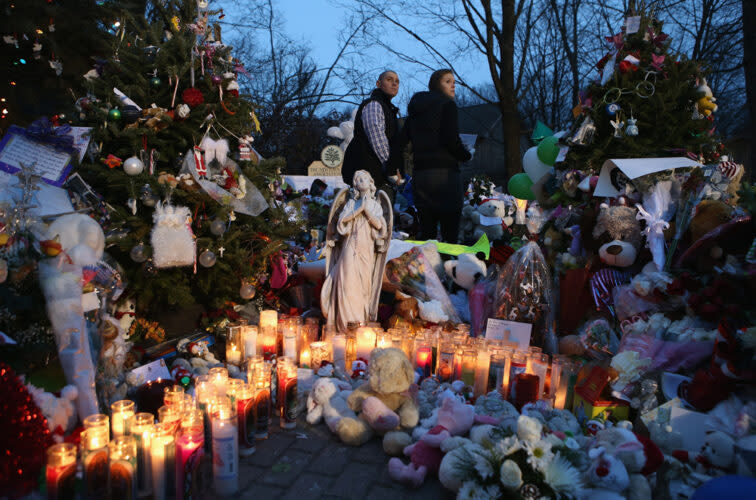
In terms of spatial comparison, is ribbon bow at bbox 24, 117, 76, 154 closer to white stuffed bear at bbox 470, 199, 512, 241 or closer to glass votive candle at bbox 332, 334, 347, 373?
glass votive candle at bbox 332, 334, 347, 373

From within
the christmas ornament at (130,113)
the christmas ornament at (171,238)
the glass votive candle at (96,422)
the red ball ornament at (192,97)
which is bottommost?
the glass votive candle at (96,422)

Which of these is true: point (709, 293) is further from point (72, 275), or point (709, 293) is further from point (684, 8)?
point (684, 8)

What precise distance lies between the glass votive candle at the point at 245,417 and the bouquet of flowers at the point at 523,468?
1.18 metres

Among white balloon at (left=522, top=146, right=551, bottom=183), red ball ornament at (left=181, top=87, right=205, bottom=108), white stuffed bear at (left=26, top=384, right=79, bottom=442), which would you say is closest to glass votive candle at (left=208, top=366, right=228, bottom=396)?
white stuffed bear at (left=26, top=384, right=79, bottom=442)

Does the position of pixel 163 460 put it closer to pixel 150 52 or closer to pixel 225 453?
pixel 225 453

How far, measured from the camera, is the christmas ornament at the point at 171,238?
3709 mm

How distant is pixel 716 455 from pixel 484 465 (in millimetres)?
1060

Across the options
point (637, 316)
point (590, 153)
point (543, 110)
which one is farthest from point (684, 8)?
point (637, 316)

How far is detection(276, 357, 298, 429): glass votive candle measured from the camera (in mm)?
3044

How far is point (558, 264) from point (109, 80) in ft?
13.6

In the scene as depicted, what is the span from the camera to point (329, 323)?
4.40 meters

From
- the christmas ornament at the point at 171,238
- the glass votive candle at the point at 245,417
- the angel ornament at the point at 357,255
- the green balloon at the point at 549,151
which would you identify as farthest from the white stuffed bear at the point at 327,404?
the green balloon at the point at 549,151

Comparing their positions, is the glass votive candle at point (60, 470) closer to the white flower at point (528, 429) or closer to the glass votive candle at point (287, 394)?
the glass votive candle at point (287, 394)

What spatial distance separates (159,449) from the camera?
88.2 inches
